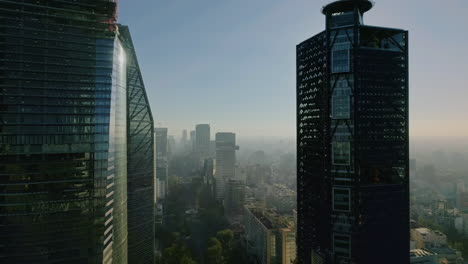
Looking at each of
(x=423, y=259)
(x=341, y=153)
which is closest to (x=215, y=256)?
(x=423, y=259)

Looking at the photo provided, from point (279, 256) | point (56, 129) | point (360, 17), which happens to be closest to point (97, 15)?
point (56, 129)

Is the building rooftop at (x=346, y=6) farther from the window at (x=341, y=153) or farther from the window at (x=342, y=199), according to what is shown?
the window at (x=342, y=199)

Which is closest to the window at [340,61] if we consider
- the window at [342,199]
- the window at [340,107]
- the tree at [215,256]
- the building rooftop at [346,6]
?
the window at [340,107]

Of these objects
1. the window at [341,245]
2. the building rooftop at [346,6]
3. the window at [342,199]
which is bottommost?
the window at [341,245]

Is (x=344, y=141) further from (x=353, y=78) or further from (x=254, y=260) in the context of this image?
(x=254, y=260)

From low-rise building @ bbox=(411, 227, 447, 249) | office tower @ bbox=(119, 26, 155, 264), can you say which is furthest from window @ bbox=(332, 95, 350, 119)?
low-rise building @ bbox=(411, 227, 447, 249)
